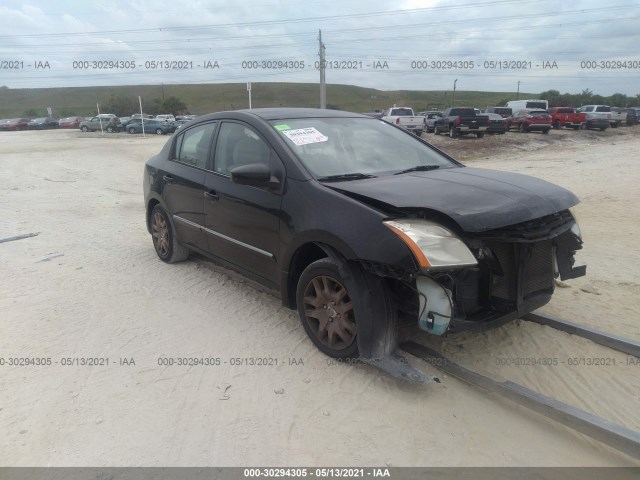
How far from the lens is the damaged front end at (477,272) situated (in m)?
2.85

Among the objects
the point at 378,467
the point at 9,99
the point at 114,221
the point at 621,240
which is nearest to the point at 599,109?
the point at 621,240

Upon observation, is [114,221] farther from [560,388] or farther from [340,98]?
[340,98]

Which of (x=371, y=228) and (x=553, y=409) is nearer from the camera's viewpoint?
(x=553, y=409)

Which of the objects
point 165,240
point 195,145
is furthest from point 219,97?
point 195,145

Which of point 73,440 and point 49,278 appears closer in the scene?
point 73,440

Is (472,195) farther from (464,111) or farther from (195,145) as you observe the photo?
(464,111)

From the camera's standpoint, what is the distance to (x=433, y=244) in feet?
9.33

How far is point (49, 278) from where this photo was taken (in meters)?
5.26

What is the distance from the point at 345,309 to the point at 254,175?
120 cm

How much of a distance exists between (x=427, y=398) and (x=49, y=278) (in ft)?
14.0

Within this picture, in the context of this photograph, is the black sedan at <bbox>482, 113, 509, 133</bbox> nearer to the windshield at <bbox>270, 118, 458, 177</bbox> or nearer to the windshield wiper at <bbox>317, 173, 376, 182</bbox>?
the windshield at <bbox>270, 118, 458, 177</bbox>

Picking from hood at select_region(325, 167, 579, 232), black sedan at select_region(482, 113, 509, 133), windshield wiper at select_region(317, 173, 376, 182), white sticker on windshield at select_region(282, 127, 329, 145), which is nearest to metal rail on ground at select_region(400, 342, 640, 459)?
hood at select_region(325, 167, 579, 232)

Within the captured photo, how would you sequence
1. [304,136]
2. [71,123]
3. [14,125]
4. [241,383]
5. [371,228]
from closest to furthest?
[371,228]
[241,383]
[304,136]
[71,123]
[14,125]

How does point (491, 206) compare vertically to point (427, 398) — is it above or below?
above
